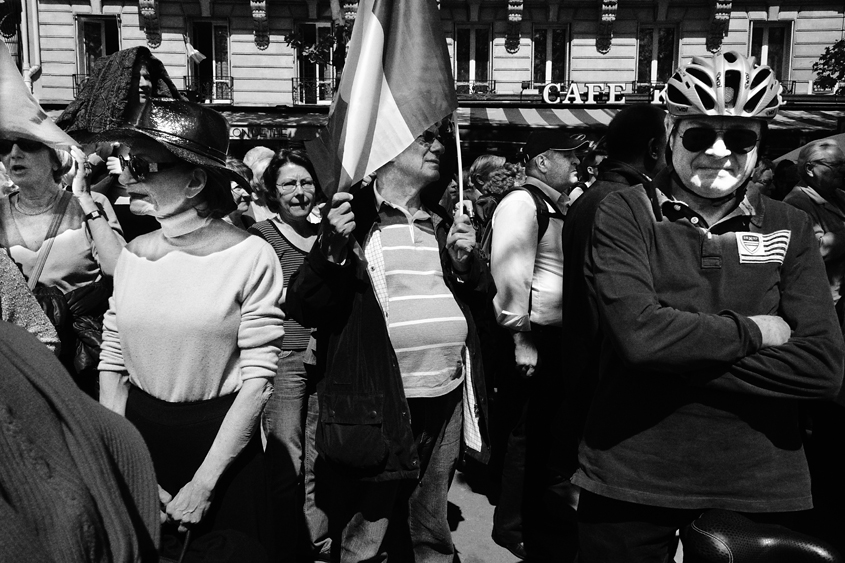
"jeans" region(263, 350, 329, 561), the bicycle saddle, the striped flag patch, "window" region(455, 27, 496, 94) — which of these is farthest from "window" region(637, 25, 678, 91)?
the bicycle saddle

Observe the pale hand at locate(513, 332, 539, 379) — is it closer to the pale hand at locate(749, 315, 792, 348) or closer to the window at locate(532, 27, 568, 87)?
the pale hand at locate(749, 315, 792, 348)

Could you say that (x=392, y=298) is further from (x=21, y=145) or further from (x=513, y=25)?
(x=513, y=25)

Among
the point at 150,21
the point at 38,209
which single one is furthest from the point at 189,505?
the point at 150,21

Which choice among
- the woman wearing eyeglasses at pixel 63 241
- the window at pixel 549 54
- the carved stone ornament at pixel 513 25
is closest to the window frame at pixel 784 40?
the window at pixel 549 54

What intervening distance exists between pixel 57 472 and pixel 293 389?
8.86ft

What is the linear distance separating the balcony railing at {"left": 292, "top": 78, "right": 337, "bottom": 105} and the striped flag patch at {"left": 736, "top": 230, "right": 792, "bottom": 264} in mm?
20069

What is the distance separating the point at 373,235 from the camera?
10.3 ft

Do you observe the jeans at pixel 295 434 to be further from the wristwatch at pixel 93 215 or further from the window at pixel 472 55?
the window at pixel 472 55

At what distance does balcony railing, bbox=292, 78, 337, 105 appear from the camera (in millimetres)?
21500

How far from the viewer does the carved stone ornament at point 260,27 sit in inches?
840

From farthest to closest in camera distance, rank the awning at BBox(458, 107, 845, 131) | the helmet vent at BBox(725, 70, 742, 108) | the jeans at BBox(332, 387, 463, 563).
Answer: the awning at BBox(458, 107, 845, 131), the jeans at BBox(332, 387, 463, 563), the helmet vent at BBox(725, 70, 742, 108)

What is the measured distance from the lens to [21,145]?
3.36 metres

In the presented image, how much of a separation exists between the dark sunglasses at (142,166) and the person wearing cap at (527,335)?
1973mm

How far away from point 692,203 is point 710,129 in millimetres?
239
